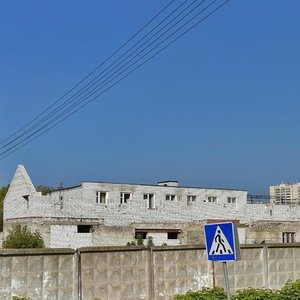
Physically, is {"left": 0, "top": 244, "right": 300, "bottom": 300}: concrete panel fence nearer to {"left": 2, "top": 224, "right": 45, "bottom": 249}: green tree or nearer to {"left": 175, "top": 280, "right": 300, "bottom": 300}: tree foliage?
{"left": 175, "top": 280, "right": 300, "bottom": 300}: tree foliage

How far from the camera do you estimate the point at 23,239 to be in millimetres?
50188

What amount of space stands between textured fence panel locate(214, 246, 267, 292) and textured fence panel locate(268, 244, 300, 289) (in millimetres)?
263

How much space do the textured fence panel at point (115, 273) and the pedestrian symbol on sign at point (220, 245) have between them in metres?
4.20

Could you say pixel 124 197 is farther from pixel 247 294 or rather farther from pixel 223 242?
pixel 223 242

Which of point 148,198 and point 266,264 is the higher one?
point 148,198

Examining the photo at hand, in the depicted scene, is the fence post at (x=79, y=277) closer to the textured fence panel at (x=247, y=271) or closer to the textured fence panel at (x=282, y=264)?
the textured fence panel at (x=247, y=271)

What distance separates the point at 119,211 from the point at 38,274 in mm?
44778

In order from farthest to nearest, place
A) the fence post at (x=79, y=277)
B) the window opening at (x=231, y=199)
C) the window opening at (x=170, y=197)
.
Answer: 1. the window opening at (x=231, y=199)
2. the window opening at (x=170, y=197)
3. the fence post at (x=79, y=277)

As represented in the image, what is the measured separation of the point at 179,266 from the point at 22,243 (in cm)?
3693

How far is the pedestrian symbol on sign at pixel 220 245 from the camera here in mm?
9390

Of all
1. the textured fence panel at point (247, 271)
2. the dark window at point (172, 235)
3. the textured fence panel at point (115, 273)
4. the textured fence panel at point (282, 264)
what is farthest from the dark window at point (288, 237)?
the textured fence panel at point (115, 273)

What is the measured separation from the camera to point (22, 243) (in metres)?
49.6

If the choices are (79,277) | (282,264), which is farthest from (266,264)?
(79,277)

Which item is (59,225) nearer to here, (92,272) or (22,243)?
(22,243)
